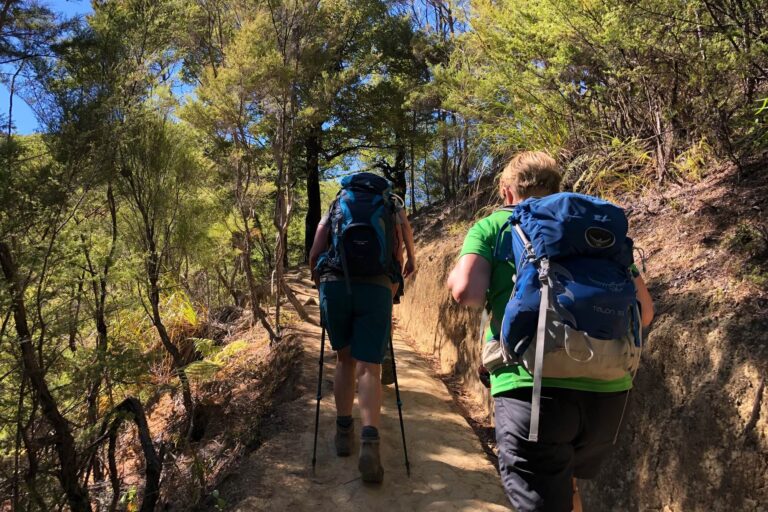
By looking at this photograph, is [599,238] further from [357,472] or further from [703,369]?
[357,472]

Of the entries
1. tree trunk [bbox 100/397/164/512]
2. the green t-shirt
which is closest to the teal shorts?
the green t-shirt

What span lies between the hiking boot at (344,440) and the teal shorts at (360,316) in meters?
0.55

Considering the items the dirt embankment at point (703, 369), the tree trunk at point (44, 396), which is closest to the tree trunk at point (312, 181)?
the tree trunk at point (44, 396)

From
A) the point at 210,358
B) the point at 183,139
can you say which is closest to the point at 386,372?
the point at 210,358

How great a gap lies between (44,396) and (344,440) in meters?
2.01

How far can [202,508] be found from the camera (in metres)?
2.94

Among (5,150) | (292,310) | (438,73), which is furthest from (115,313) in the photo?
(438,73)

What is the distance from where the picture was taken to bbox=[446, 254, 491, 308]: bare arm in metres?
1.84

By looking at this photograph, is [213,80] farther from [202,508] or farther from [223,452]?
[202,508]

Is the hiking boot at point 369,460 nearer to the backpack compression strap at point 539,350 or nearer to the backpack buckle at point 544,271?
the backpack compression strap at point 539,350

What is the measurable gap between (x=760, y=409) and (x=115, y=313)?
4847 millimetres

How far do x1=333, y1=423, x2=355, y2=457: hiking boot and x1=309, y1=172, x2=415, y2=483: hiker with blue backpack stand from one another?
0.18ft

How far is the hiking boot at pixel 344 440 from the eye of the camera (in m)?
3.13

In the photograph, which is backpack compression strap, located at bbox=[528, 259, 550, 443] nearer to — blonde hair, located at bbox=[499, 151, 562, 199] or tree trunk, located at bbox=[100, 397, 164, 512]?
blonde hair, located at bbox=[499, 151, 562, 199]
